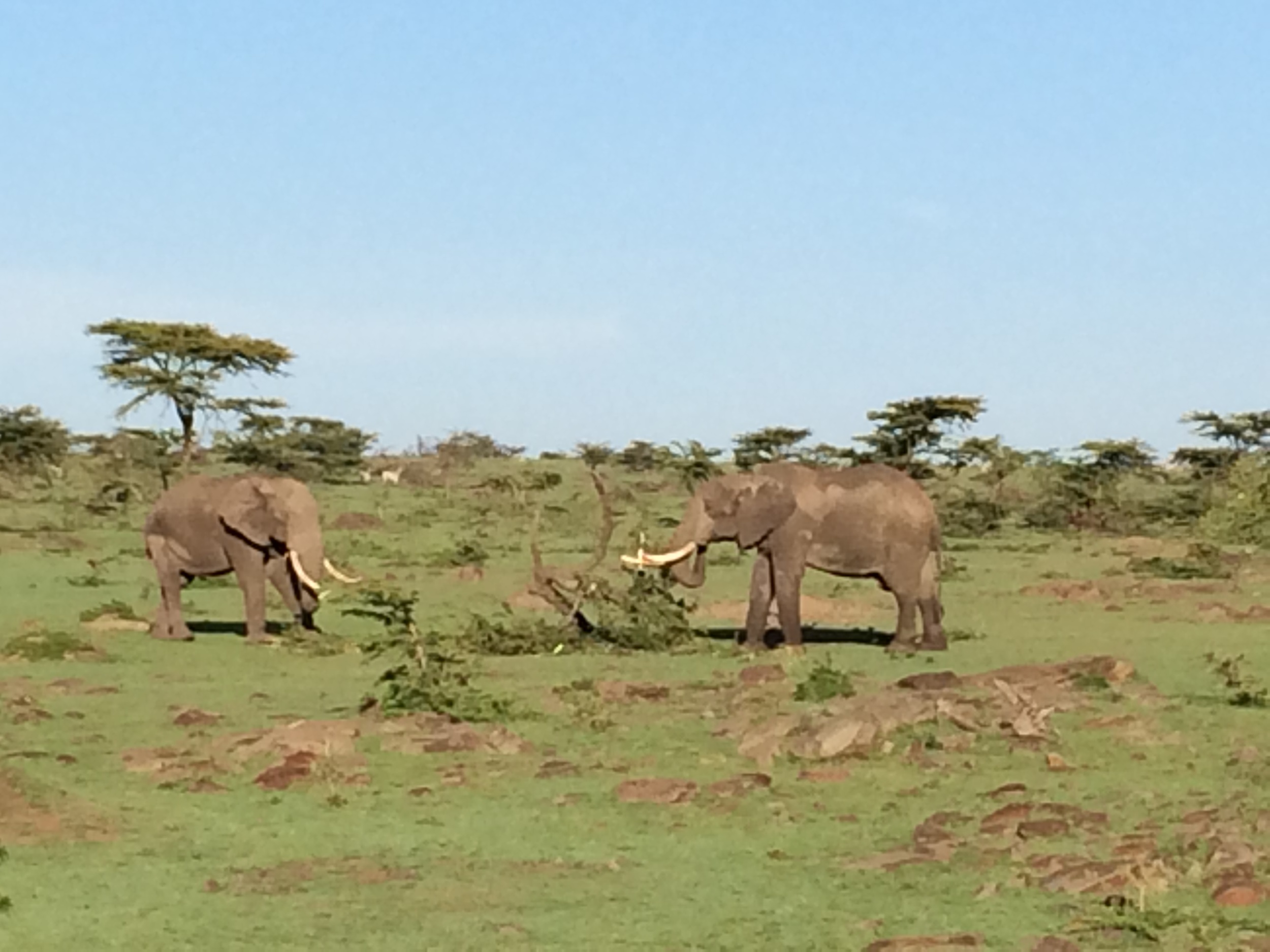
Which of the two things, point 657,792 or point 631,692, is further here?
point 631,692

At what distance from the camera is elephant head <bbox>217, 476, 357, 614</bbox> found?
19.8m

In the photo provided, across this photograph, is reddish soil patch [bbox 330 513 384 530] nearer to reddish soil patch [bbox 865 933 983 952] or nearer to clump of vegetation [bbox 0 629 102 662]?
clump of vegetation [bbox 0 629 102 662]

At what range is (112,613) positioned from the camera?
21359 millimetres

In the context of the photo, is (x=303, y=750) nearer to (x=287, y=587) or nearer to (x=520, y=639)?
(x=520, y=639)

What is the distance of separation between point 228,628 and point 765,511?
6.71 m

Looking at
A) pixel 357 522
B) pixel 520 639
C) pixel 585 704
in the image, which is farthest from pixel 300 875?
pixel 357 522

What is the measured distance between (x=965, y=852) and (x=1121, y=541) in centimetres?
3096

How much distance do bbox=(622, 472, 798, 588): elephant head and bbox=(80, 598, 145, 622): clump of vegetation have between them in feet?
20.0

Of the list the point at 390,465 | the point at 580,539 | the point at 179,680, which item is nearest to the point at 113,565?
the point at 580,539

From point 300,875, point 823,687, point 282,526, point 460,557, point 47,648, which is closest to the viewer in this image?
point 300,875

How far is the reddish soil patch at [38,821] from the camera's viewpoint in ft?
31.4

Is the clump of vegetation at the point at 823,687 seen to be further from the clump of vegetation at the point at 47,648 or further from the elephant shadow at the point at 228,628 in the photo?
the elephant shadow at the point at 228,628

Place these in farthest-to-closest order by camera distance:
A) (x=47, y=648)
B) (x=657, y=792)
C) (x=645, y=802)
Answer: (x=47, y=648)
(x=657, y=792)
(x=645, y=802)

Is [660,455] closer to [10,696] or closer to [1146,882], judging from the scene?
[10,696]
